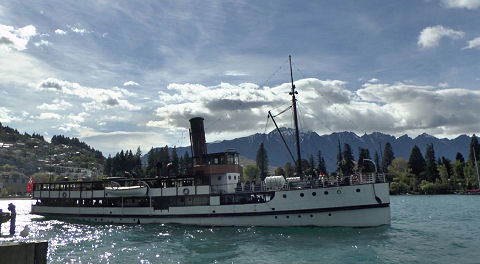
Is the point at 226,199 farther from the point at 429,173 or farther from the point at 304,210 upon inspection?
the point at 429,173

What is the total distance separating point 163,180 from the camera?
33.5m

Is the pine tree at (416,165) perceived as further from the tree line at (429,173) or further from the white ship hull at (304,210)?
the white ship hull at (304,210)

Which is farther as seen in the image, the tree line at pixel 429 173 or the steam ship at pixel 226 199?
the tree line at pixel 429 173

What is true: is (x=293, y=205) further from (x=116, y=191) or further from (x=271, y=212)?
(x=116, y=191)

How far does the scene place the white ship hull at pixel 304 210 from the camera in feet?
84.8

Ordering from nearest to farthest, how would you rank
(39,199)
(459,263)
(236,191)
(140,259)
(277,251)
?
1. (459,263)
2. (140,259)
3. (277,251)
4. (236,191)
5. (39,199)

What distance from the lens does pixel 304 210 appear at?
26891mm

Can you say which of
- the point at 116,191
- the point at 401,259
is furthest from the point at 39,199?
the point at 401,259

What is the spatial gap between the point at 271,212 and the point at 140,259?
1236cm

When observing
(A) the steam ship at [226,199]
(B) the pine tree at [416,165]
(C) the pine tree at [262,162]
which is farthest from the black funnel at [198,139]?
(B) the pine tree at [416,165]

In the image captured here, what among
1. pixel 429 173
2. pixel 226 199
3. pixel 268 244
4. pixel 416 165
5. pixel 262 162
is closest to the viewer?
pixel 268 244

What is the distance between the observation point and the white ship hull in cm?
2584

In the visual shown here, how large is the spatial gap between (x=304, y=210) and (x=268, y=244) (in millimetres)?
6158

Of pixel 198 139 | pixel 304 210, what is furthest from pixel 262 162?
pixel 304 210
